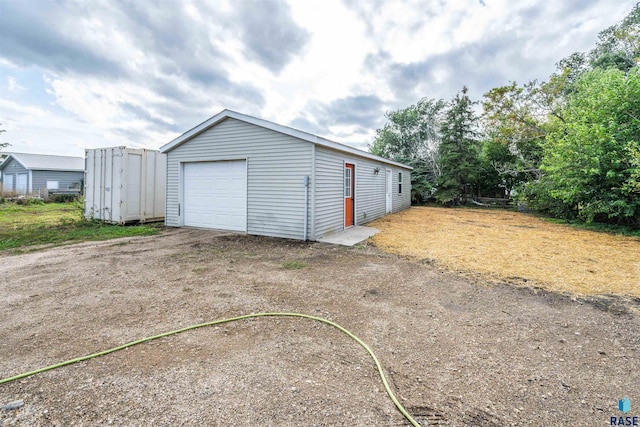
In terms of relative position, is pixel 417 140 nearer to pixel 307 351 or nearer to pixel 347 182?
pixel 347 182

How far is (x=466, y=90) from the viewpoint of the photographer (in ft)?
56.7

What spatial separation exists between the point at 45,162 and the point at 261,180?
2336 centimetres

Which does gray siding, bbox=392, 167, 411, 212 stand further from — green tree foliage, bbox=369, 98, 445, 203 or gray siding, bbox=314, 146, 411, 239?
green tree foliage, bbox=369, 98, 445, 203

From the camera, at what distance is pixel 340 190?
28.3 ft

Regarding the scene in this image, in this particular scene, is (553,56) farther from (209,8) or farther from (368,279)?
(368,279)

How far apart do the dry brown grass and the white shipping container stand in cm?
775

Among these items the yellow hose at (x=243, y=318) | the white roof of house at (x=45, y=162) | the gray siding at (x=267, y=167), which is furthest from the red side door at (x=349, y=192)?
the white roof of house at (x=45, y=162)

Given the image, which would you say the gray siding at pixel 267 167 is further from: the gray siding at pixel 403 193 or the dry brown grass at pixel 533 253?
the gray siding at pixel 403 193

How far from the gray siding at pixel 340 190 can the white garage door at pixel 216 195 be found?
7.20 ft

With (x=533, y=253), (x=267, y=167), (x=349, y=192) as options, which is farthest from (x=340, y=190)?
(x=533, y=253)

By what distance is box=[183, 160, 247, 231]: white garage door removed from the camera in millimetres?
8250

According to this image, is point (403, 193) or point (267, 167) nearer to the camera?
point (267, 167)

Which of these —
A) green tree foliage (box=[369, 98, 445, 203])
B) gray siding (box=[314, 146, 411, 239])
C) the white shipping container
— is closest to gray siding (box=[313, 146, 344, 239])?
gray siding (box=[314, 146, 411, 239])

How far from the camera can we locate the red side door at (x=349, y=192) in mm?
9096
